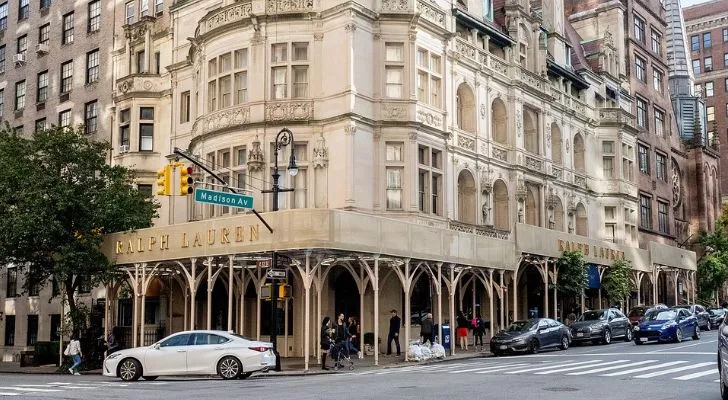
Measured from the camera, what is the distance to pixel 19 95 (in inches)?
2183

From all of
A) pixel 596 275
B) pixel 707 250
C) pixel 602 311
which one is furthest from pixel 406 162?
pixel 707 250

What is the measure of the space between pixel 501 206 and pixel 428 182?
29.5ft

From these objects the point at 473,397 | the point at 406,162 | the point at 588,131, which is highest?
the point at 588,131

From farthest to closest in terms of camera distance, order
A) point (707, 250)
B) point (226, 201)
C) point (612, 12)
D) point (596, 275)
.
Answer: point (707, 250)
point (612, 12)
point (596, 275)
point (226, 201)

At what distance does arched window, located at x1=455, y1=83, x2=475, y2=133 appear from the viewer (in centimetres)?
4288

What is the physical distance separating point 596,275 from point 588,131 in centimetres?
1230

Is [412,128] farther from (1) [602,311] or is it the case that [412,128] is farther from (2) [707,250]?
(2) [707,250]

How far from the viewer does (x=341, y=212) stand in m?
28.5

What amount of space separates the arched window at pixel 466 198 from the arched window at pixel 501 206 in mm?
2646


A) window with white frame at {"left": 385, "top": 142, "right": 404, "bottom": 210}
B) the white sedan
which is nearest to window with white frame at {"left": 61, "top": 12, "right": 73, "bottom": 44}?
window with white frame at {"left": 385, "top": 142, "right": 404, "bottom": 210}

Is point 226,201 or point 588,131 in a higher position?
point 588,131

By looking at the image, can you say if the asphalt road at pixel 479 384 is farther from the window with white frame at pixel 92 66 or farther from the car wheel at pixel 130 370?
the window with white frame at pixel 92 66

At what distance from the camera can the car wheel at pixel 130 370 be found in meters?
25.2

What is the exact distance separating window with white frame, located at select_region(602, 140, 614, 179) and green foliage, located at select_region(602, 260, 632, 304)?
1003 cm
